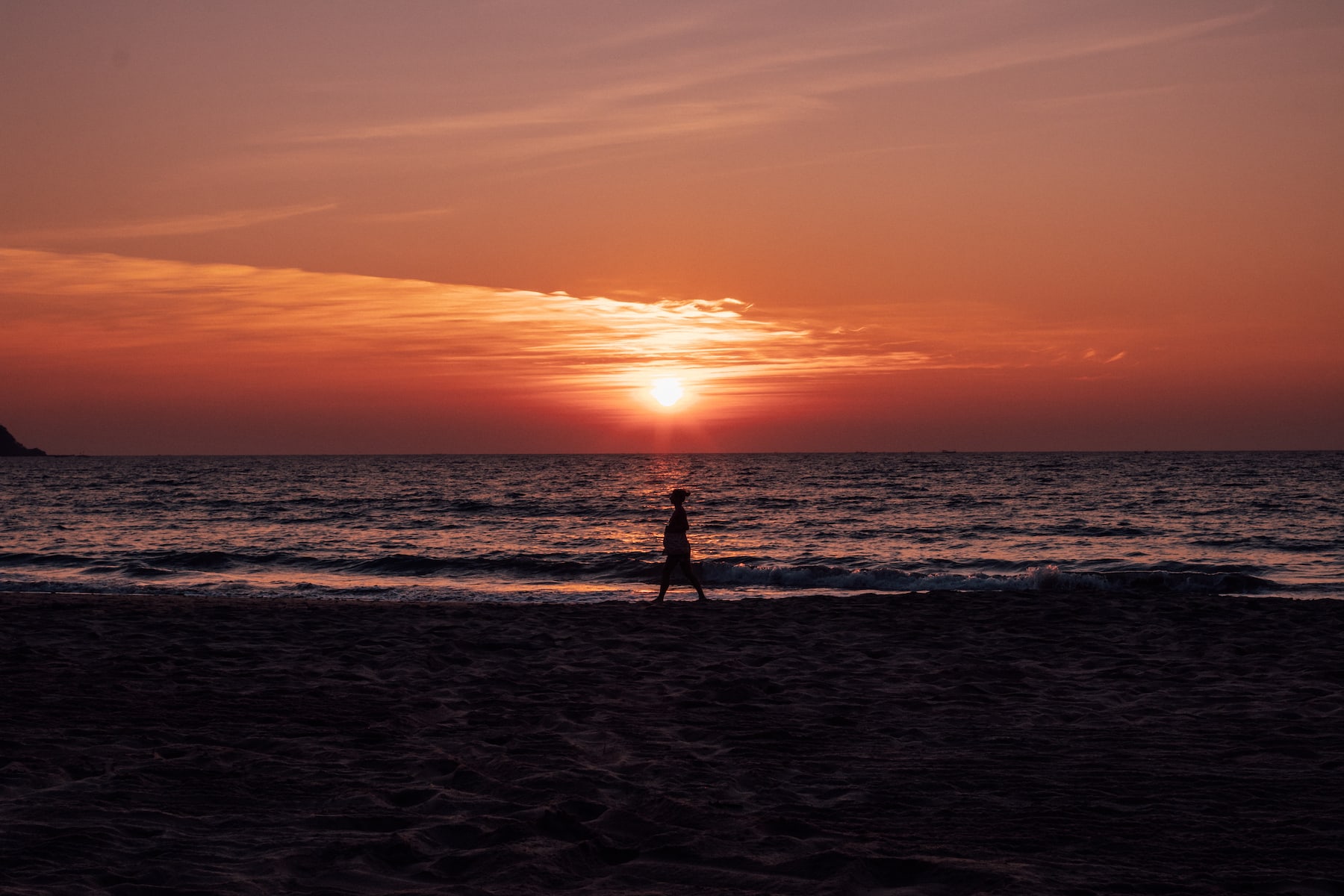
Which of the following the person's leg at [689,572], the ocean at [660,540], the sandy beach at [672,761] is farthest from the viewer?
the ocean at [660,540]

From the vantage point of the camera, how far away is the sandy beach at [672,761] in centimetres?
462

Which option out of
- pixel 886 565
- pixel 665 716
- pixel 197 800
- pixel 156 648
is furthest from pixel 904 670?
pixel 886 565

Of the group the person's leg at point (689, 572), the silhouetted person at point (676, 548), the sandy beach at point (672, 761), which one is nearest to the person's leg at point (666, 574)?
the silhouetted person at point (676, 548)

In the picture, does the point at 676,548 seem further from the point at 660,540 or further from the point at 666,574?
the point at 660,540

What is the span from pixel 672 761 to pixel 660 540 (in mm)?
29414

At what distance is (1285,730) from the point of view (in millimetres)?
7285

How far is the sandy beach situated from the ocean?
367 inches

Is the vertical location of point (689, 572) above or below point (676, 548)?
below

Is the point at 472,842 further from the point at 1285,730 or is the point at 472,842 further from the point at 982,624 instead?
the point at 982,624

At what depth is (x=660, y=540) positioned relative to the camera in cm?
3594

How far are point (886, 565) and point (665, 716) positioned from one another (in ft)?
67.1

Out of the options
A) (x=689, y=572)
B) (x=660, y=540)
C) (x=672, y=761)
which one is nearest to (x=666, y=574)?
(x=689, y=572)

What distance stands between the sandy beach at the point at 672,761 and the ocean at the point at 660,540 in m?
9.32

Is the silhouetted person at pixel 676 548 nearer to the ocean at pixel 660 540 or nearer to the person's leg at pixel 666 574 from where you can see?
the person's leg at pixel 666 574
